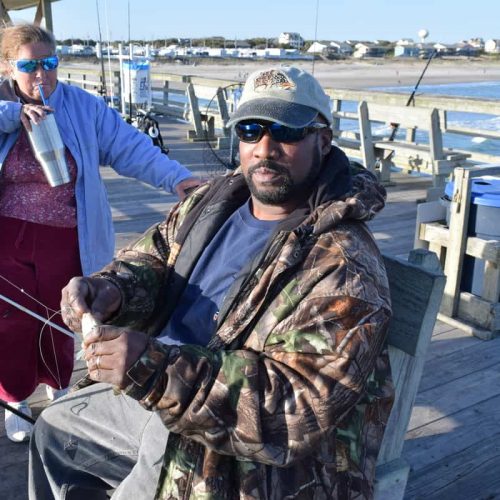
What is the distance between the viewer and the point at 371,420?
1.62 metres

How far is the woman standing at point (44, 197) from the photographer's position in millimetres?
2580

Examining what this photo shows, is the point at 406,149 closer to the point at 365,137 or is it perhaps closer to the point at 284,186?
the point at 365,137

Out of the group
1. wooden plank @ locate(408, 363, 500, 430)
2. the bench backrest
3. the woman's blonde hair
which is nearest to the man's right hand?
the woman's blonde hair

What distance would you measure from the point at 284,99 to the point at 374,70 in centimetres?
7580

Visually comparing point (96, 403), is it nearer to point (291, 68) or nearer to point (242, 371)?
point (242, 371)

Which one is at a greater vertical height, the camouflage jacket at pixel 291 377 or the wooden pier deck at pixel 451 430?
the camouflage jacket at pixel 291 377

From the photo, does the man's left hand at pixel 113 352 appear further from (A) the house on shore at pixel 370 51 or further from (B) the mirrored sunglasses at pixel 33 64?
(A) the house on shore at pixel 370 51

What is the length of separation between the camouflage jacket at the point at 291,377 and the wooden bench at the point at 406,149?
5905 mm

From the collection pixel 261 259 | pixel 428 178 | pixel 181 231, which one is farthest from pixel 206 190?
pixel 428 178

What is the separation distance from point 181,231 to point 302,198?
1.40 feet

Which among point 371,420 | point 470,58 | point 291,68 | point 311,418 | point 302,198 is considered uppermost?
point 291,68

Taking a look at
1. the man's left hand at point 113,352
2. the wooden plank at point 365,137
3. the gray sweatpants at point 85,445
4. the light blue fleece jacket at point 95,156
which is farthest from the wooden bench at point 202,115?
the man's left hand at point 113,352

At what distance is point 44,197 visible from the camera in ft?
8.73

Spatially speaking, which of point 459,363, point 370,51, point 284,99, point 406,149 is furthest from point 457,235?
point 370,51
